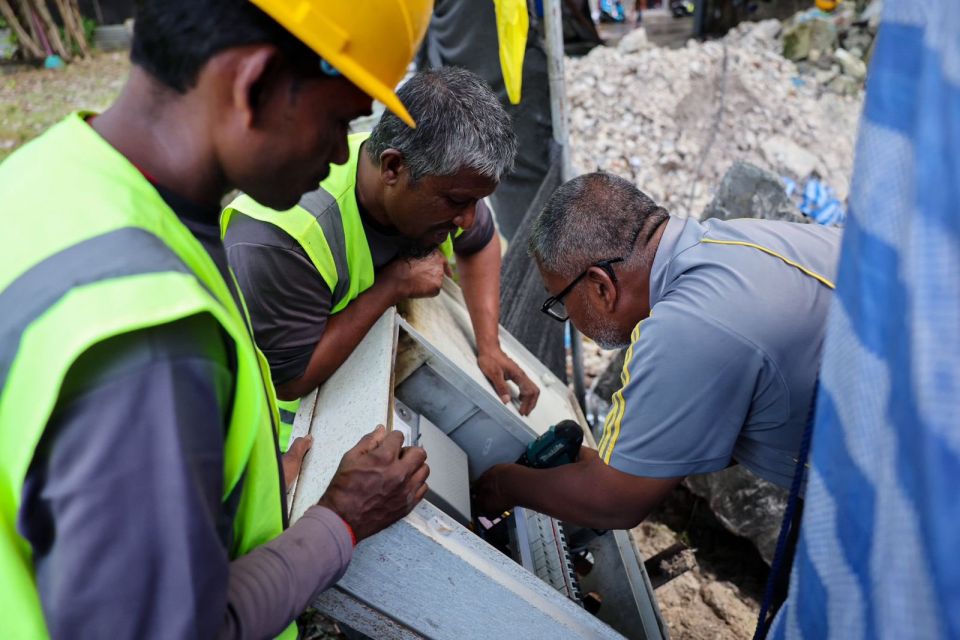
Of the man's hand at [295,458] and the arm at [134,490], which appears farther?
the man's hand at [295,458]

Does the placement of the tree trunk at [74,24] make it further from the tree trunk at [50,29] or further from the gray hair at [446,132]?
the gray hair at [446,132]

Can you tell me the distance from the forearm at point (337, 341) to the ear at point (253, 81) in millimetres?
1013

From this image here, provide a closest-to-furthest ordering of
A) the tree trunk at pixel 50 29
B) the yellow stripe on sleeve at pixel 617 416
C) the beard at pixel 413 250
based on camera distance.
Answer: the yellow stripe on sleeve at pixel 617 416 < the beard at pixel 413 250 < the tree trunk at pixel 50 29

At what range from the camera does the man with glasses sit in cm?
156

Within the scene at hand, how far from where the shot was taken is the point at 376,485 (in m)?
1.24

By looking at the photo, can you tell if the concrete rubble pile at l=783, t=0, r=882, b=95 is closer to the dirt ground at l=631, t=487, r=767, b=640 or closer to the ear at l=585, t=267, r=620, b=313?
the dirt ground at l=631, t=487, r=767, b=640

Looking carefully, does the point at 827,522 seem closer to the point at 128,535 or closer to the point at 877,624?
the point at 877,624

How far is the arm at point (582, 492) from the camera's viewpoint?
1.71 m

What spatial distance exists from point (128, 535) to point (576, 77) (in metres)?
7.78

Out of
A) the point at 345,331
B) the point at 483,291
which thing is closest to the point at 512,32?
the point at 483,291

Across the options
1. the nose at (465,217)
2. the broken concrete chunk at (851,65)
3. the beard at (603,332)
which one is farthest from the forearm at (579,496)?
the broken concrete chunk at (851,65)

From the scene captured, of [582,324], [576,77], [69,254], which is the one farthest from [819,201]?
[69,254]

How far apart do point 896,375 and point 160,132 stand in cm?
88

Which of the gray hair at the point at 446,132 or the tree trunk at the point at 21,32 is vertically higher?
the gray hair at the point at 446,132
